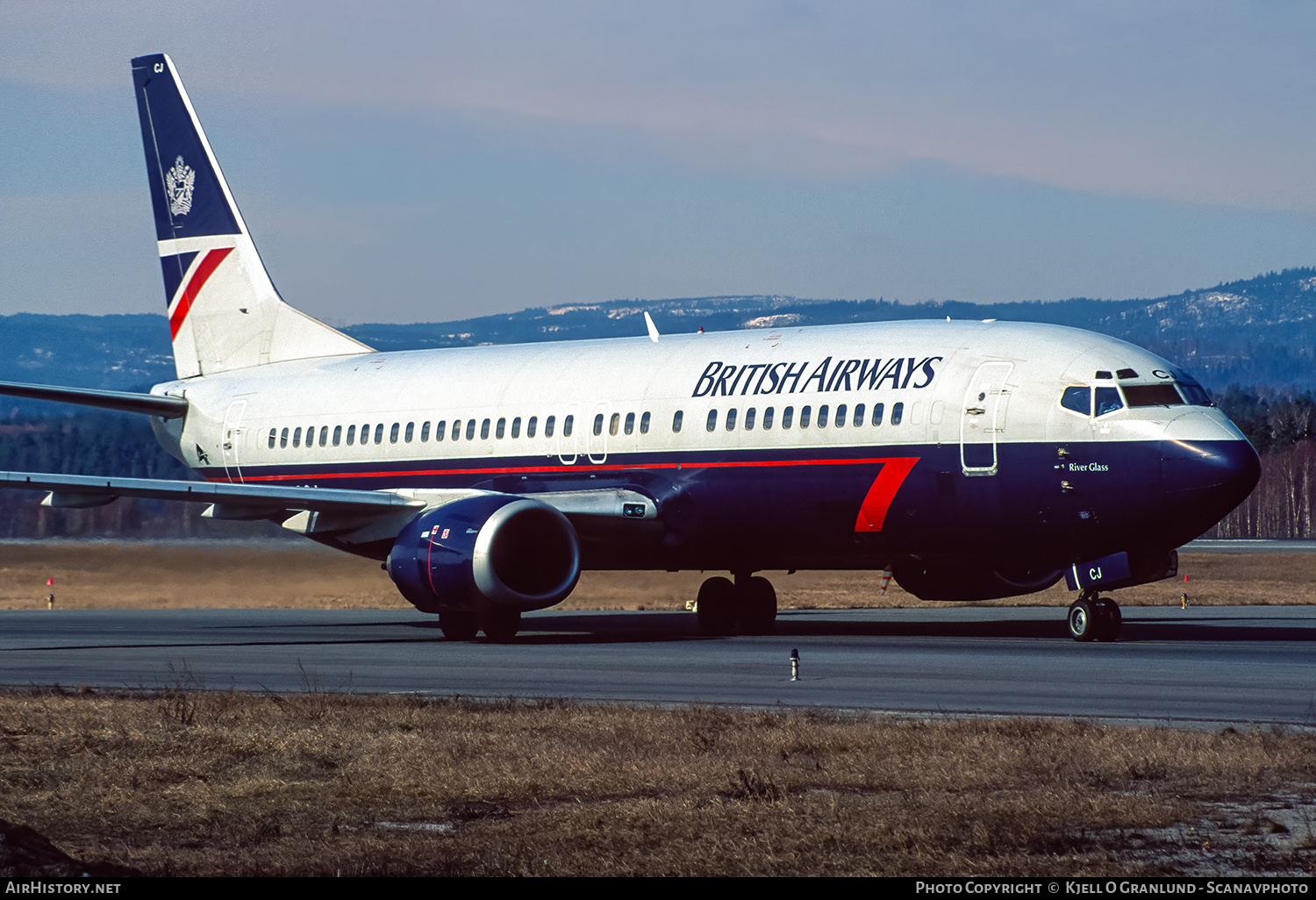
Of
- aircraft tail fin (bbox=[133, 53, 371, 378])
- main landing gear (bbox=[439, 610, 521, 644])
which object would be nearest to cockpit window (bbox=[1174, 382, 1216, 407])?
main landing gear (bbox=[439, 610, 521, 644])

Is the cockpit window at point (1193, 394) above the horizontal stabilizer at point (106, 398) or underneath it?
underneath

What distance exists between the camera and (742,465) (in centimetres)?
2584

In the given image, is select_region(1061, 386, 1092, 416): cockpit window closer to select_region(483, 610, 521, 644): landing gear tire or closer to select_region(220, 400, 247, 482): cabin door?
select_region(483, 610, 521, 644): landing gear tire

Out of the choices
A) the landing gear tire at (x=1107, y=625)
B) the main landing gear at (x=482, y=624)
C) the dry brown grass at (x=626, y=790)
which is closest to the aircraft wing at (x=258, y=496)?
the main landing gear at (x=482, y=624)

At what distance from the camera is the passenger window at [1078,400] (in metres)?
23.1

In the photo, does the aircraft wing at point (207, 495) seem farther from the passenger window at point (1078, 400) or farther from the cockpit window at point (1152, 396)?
the cockpit window at point (1152, 396)

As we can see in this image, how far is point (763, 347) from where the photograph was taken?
27047 mm

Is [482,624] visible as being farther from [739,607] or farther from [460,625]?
[739,607]

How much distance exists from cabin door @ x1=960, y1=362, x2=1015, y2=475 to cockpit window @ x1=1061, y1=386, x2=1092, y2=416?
0.83 m

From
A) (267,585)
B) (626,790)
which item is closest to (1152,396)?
(626,790)

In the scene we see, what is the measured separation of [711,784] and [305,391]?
23.6m

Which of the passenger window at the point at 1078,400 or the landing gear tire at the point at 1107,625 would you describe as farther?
the landing gear tire at the point at 1107,625

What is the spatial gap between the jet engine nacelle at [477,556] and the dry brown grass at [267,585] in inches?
355

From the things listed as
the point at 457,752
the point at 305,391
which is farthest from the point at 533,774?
the point at 305,391
